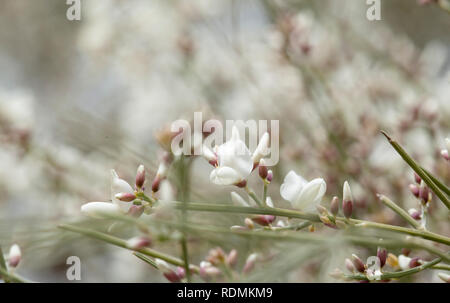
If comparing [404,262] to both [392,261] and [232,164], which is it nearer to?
[392,261]

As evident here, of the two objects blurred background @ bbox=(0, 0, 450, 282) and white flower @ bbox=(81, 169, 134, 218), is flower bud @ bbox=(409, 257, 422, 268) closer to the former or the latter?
blurred background @ bbox=(0, 0, 450, 282)

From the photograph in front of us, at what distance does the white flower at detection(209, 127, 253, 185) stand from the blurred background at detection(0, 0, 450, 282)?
0.06m

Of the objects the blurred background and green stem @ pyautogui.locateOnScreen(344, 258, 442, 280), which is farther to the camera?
the blurred background

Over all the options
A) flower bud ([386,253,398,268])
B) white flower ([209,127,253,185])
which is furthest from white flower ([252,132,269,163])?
flower bud ([386,253,398,268])

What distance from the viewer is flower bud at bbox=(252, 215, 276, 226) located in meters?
0.38

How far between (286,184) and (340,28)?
2.64ft

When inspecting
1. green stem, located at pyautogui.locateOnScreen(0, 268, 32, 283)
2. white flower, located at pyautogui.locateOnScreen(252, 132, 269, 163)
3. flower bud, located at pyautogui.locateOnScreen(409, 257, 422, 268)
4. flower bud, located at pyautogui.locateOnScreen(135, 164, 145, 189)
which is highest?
white flower, located at pyautogui.locateOnScreen(252, 132, 269, 163)

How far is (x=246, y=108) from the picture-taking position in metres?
1.18

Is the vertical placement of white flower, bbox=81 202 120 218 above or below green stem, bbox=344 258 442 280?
above

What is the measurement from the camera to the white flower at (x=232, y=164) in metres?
0.37

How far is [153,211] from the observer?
367 millimetres


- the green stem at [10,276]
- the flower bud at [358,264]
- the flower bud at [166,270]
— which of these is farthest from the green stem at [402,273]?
the green stem at [10,276]
